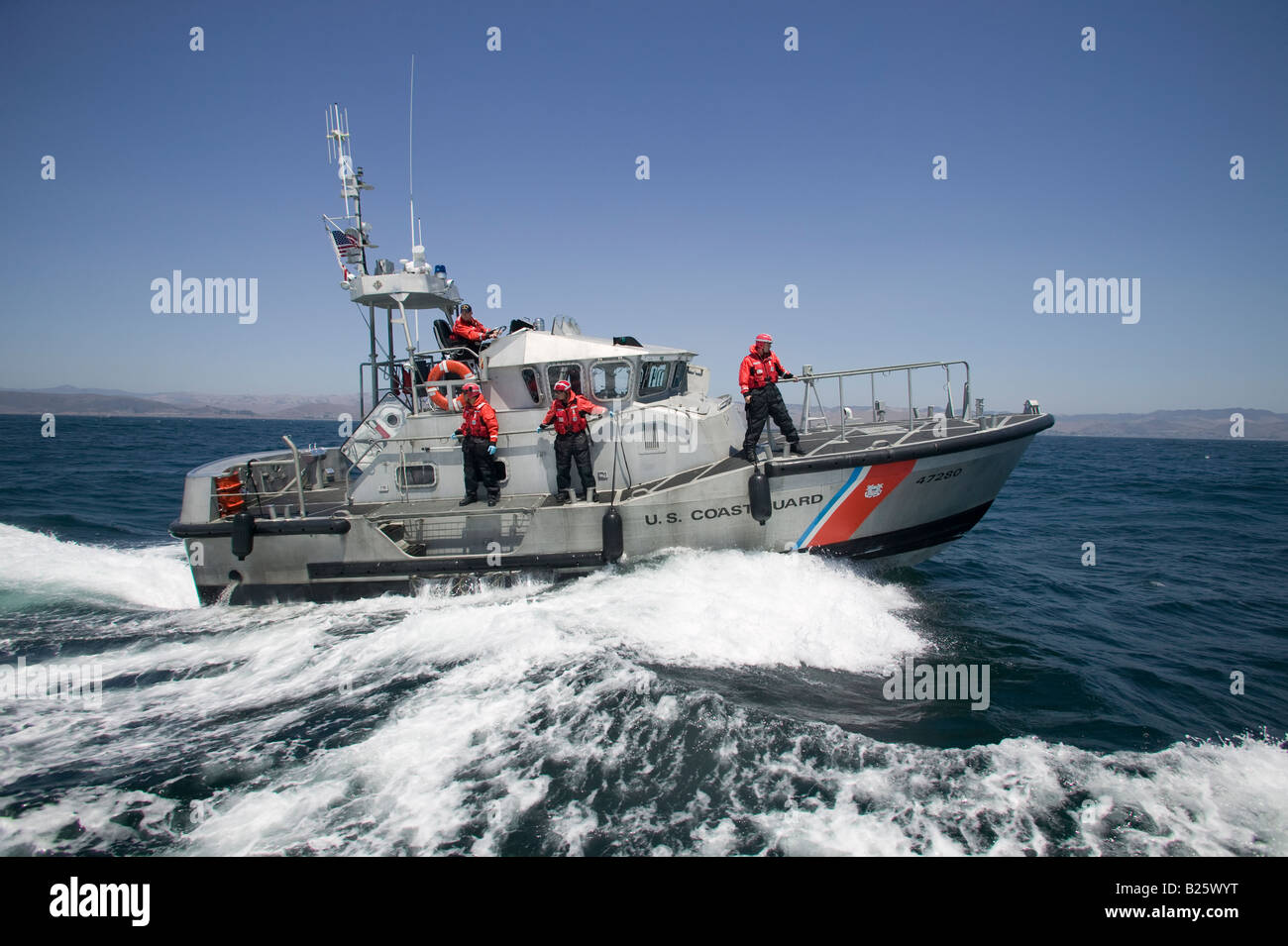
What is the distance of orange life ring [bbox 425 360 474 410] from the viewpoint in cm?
889

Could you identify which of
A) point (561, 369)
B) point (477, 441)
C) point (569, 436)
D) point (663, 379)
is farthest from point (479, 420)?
point (663, 379)

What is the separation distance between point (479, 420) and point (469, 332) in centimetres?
223

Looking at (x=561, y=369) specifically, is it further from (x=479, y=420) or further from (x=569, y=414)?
(x=479, y=420)

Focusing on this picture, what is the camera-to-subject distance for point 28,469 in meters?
22.8

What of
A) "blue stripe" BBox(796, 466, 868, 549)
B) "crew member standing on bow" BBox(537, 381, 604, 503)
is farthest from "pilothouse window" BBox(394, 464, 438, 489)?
"blue stripe" BBox(796, 466, 868, 549)

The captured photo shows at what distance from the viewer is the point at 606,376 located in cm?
870

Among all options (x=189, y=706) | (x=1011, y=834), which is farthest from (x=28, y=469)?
(x=1011, y=834)

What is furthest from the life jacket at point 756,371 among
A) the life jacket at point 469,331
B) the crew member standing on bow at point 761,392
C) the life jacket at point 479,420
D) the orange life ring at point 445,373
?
the life jacket at point 469,331

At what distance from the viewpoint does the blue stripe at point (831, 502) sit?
299 inches
